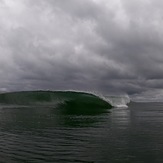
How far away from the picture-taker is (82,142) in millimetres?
18250

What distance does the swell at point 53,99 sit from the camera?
7469 cm

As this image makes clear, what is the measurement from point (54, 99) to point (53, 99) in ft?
0.83

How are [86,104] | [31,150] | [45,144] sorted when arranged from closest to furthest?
[31,150], [45,144], [86,104]

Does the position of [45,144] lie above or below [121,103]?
below

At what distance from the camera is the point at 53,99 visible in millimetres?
77438

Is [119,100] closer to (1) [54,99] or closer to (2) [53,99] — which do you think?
(1) [54,99]

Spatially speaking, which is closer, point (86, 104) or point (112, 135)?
point (112, 135)

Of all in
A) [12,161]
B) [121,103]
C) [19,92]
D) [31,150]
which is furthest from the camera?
[121,103]

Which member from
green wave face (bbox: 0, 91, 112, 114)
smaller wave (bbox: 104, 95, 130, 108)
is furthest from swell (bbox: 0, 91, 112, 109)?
smaller wave (bbox: 104, 95, 130, 108)

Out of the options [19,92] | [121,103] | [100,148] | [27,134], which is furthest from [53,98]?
[100,148]

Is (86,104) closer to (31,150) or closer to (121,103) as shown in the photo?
(121,103)

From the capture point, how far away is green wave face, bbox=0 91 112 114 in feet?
245

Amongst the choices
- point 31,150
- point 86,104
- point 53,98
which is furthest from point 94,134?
point 53,98

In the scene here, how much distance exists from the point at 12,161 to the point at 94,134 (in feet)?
30.4
